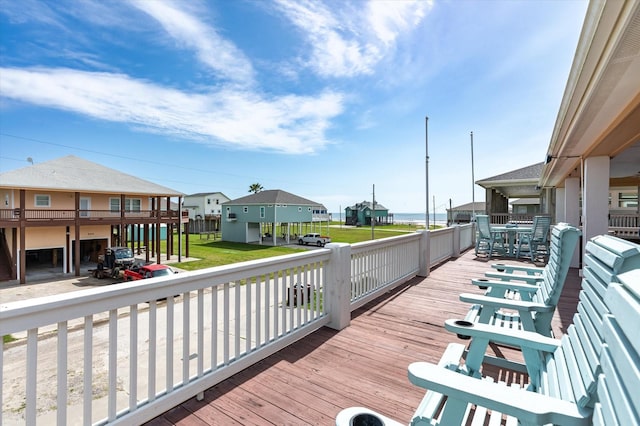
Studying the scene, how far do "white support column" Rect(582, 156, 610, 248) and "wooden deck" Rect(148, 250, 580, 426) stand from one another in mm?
2598

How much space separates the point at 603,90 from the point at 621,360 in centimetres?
346

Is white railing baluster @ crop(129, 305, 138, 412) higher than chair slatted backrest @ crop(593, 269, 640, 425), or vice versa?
chair slatted backrest @ crop(593, 269, 640, 425)

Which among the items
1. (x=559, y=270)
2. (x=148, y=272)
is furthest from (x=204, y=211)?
(x=559, y=270)

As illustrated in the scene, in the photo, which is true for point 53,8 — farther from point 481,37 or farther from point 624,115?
point 624,115

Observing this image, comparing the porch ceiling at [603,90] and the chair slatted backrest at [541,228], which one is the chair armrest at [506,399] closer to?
the porch ceiling at [603,90]

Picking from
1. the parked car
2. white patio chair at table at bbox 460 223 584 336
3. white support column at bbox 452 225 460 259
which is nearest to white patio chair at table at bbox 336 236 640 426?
white patio chair at table at bbox 460 223 584 336

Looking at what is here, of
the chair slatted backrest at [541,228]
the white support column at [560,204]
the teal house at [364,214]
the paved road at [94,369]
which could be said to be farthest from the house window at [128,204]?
the teal house at [364,214]

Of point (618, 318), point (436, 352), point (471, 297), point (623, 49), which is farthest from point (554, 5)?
point (618, 318)

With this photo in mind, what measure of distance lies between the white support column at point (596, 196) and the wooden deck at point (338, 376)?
2598 mm

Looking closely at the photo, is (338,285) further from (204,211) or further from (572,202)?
(204,211)

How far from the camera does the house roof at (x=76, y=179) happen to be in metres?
14.3

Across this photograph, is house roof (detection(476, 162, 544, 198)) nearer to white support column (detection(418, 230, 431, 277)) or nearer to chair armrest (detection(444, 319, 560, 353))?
white support column (detection(418, 230, 431, 277))

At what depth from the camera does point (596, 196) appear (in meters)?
5.53

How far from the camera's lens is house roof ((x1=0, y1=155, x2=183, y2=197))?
14.3 meters
